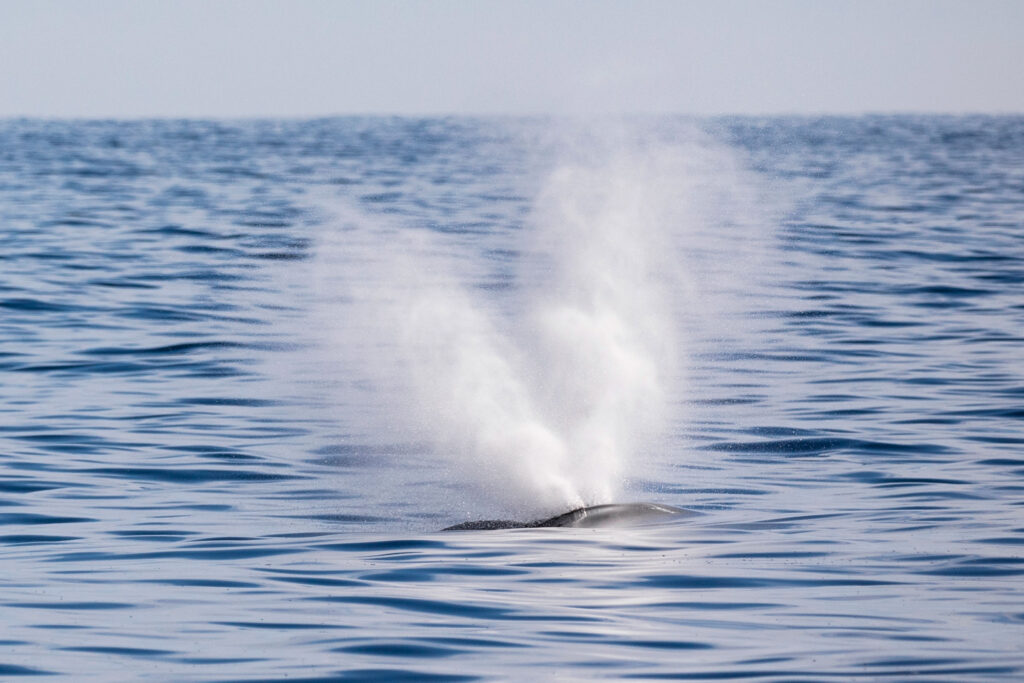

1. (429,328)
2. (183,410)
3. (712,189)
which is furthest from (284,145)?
(183,410)

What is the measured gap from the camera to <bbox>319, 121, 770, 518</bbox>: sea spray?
1641cm

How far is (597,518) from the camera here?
519 inches

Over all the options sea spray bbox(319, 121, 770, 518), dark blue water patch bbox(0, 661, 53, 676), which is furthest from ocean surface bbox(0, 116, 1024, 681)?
sea spray bbox(319, 121, 770, 518)

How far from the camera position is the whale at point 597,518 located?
1309cm

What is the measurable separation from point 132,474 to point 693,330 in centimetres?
1282

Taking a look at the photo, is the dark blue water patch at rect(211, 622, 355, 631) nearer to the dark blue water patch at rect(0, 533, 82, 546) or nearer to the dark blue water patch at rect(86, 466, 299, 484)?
the dark blue water patch at rect(0, 533, 82, 546)

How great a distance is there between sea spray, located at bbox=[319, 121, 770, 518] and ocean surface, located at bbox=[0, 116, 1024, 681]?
18cm

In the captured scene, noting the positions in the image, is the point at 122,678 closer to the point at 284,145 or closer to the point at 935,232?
the point at 935,232

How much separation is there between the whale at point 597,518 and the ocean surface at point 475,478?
0.64 feet

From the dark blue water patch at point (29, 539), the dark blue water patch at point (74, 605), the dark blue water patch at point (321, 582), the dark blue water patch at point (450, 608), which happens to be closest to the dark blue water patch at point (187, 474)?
the dark blue water patch at point (29, 539)

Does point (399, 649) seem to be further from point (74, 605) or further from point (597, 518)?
point (597, 518)

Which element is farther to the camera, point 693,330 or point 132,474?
point 693,330

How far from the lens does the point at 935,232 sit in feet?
136

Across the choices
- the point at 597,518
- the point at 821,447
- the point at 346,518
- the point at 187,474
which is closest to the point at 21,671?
the point at 346,518
